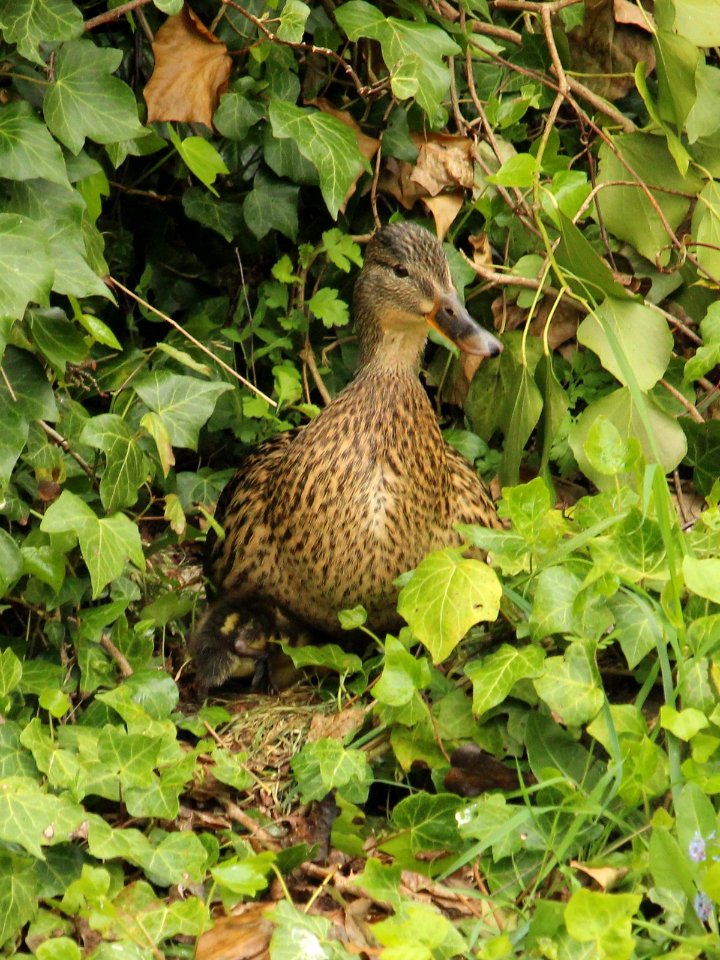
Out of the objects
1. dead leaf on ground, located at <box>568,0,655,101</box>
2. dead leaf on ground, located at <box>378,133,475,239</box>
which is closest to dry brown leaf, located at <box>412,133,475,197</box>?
dead leaf on ground, located at <box>378,133,475,239</box>

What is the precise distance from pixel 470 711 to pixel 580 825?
0.45 m

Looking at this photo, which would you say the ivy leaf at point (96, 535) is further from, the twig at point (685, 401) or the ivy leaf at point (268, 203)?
the twig at point (685, 401)

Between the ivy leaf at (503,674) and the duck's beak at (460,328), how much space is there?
0.98m

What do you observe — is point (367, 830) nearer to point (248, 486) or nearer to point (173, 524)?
point (173, 524)

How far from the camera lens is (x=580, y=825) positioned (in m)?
2.74

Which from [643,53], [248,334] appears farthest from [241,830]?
[643,53]

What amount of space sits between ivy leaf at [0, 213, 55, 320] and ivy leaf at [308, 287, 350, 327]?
1634mm

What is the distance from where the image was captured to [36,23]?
3016mm

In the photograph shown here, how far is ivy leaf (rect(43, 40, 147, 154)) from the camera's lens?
10.3 ft

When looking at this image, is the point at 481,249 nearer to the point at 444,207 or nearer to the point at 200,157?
the point at 444,207

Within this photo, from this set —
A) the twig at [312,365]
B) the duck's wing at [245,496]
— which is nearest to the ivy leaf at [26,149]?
the duck's wing at [245,496]

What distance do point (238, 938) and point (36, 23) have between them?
1.93 m

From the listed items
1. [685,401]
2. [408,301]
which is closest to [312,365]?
[408,301]

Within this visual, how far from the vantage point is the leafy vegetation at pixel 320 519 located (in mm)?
2715
